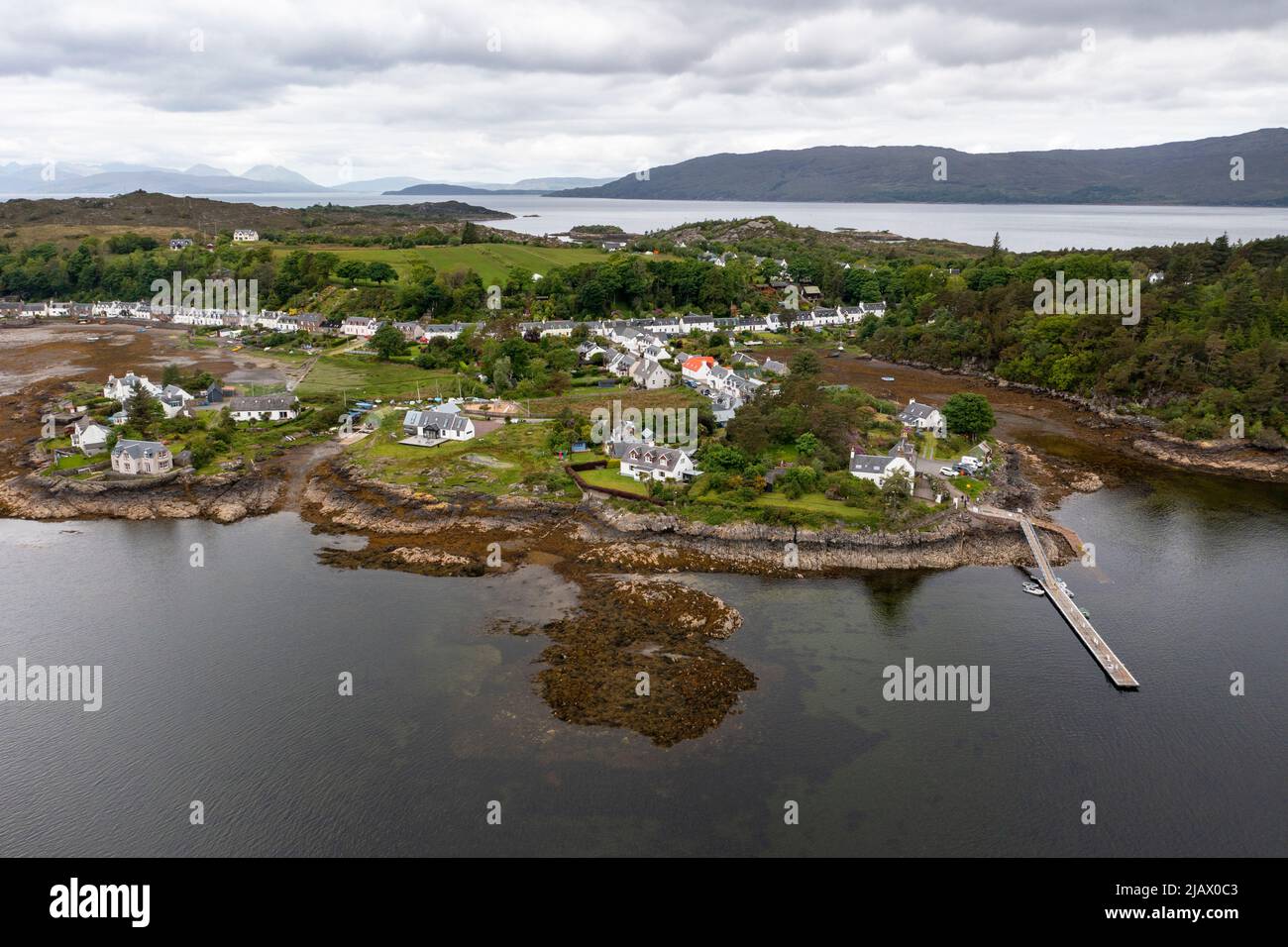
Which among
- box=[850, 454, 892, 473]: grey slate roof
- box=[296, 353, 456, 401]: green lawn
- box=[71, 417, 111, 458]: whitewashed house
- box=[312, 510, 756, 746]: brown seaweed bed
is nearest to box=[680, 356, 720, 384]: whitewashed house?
box=[296, 353, 456, 401]: green lawn

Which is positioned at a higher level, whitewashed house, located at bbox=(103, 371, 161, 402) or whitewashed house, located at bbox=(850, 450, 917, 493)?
whitewashed house, located at bbox=(103, 371, 161, 402)

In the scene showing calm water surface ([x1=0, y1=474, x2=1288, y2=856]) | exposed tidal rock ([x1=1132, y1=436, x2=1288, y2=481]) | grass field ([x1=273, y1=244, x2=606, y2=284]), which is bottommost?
calm water surface ([x1=0, y1=474, x2=1288, y2=856])

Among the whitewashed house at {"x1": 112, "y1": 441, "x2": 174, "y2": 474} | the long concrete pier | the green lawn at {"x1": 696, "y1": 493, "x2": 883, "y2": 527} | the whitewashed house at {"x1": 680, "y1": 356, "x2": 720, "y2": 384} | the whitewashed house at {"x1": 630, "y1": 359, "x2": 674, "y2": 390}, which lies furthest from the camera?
the whitewashed house at {"x1": 680, "y1": 356, "x2": 720, "y2": 384}

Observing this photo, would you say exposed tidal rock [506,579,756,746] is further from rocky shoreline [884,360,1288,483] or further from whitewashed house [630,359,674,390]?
rocky shoreline [884,360,1288,483]

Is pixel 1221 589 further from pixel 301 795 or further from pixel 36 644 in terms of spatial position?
pixel 36 644

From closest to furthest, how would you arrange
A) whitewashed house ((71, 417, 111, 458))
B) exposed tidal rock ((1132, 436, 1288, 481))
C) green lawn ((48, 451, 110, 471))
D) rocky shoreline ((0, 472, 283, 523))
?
rocky shoreline ((0, 472, 283, 523)) → green lawn ((48, 451, 110, 471)) → whitewashed house ((71, 417, 111, 458)) → exposed tidal rock ((1132, 436, 1288, 481))

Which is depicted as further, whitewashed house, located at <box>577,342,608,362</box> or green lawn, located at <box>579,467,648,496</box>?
whitewashed house, located at <box>577,342,608,362</box>

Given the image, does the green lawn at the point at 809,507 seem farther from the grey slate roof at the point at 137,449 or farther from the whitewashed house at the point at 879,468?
the grey slate roof at the point at 137,449
